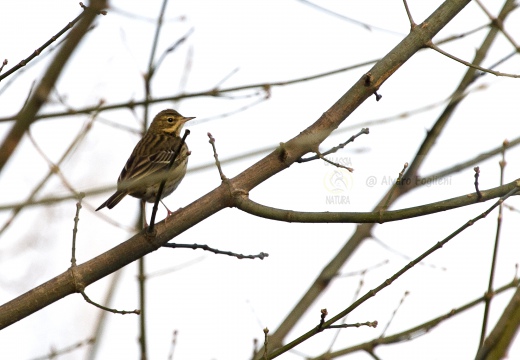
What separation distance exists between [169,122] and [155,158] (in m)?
1.65

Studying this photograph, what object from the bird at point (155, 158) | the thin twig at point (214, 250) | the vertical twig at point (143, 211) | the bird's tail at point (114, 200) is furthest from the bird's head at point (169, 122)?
the thin twig at point (214, 250)

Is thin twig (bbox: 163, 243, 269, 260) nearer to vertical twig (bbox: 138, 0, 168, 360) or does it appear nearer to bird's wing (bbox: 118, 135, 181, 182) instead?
vertical twig (bbox: 138, 0, 168, 360)

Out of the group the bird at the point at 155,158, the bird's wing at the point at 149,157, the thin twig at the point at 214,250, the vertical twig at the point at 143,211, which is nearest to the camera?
the thin twig at the point at 214,250

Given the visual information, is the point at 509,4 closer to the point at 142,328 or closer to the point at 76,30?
the point at 142,328

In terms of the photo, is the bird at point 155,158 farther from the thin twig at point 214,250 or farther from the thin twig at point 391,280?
the thin twig at point 391,280

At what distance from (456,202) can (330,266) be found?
3.69m

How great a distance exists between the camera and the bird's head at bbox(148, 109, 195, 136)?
34.7 ft

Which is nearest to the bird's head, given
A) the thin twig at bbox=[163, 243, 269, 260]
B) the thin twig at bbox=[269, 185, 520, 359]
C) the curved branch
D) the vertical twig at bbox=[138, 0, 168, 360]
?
the vertical twig at bbox=[138, 0, 168, 360]

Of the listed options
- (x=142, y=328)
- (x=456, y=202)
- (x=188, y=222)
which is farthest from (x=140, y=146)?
(x=456, y=202)

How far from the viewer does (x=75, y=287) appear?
5.68 meters

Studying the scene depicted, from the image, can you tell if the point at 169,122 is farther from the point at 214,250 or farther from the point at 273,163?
the point at 273,163

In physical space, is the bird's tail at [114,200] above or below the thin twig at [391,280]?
above

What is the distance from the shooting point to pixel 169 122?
10.6 m

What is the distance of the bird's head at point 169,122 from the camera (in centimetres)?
1057
